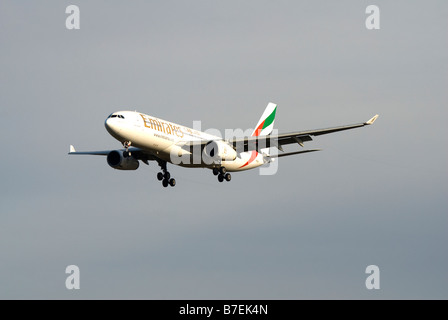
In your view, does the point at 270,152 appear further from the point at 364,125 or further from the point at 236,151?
the point at 364,125

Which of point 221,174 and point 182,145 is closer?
point 182,145

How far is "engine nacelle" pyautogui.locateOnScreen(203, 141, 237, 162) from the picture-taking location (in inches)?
2506

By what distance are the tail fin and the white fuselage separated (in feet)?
27.2

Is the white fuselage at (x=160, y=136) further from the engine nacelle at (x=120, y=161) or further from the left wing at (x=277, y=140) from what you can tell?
the engine nacelle at (x=120, y=161)

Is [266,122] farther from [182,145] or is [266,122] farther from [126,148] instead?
[126,148]

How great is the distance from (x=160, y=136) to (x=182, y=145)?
253 cm

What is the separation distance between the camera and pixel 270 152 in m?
74.1

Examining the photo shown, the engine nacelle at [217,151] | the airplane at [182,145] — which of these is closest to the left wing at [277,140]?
the airplane at [182,145]

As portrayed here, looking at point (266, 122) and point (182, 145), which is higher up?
point (266, 122)

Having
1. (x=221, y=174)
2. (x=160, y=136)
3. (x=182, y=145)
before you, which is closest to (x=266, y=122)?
(x=221, y=174)

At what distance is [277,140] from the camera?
2514 inches
